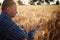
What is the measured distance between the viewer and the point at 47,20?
2447mm

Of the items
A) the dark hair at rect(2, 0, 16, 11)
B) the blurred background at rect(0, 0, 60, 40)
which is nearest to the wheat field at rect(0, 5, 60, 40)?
the blurred background at rect(0, 0, 60, 40)

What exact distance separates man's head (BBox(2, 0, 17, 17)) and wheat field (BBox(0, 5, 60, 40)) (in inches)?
3.3

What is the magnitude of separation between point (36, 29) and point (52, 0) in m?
0.43

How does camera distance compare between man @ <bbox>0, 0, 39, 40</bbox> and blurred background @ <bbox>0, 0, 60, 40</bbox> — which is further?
blurred background @ <bbox>0, 0, 60, 40</bbox>

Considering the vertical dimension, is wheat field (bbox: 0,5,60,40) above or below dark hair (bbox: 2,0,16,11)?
below

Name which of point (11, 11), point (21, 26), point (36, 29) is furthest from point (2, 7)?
point (36, 29)

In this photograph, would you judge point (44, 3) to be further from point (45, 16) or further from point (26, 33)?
point (26, 33)

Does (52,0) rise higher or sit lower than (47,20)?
higher

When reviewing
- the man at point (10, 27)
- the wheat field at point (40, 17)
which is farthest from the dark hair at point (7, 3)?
the wheat field at point (40, 17)

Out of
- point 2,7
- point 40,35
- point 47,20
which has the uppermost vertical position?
point 2,7

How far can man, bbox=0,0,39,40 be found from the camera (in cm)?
224

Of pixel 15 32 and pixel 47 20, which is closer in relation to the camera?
pixel 15 32

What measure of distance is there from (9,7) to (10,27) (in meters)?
0.24

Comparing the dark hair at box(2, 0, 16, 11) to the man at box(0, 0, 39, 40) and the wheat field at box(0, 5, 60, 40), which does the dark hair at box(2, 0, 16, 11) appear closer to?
the man at box(0, 0, 39, 40)
